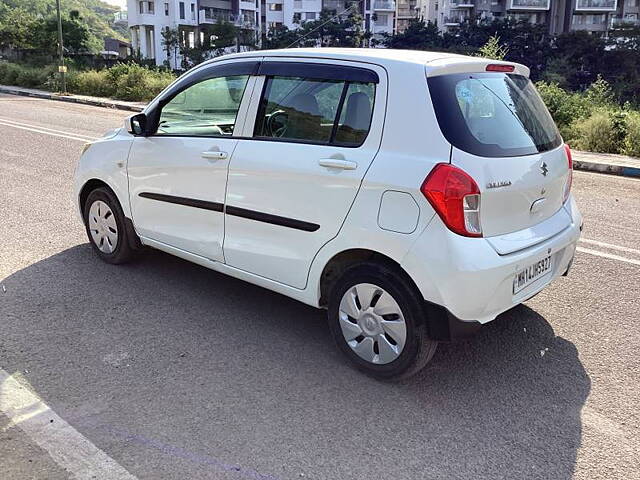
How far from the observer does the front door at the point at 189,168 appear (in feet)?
13.8

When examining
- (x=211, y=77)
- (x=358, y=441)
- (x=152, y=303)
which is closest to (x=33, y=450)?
(x=358, y=441)

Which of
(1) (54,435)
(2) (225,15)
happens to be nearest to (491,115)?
(1) (54,435)

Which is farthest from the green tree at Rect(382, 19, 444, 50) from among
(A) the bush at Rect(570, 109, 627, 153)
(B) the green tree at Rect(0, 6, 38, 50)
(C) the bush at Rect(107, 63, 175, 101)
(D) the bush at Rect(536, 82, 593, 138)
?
(A) the bush at Rect(570, 109, 627, 153)

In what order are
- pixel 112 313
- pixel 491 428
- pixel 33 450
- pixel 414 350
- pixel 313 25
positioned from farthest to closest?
1. pixel 313 25
2. pixel 112 313
3. pixel 414 350
4. pixel 491 428
5. pixel 33 450

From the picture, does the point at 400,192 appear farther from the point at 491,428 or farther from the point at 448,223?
the point at 491,428

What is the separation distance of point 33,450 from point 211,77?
274 centimetres

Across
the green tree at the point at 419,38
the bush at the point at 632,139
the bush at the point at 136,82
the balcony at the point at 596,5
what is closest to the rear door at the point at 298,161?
the bush at the point at 632,139

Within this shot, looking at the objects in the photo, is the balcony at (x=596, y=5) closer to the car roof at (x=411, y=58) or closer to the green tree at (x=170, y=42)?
the green tree at (x=170, y=42)

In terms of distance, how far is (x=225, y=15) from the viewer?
85250 millimetres

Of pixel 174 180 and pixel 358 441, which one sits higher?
pixel 174 180

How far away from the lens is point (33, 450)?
9.27ft

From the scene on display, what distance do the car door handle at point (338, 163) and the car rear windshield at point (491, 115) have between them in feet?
1.77

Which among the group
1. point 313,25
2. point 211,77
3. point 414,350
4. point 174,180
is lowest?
point 414,350

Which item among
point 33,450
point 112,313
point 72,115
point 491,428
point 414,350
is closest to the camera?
point 33,450
